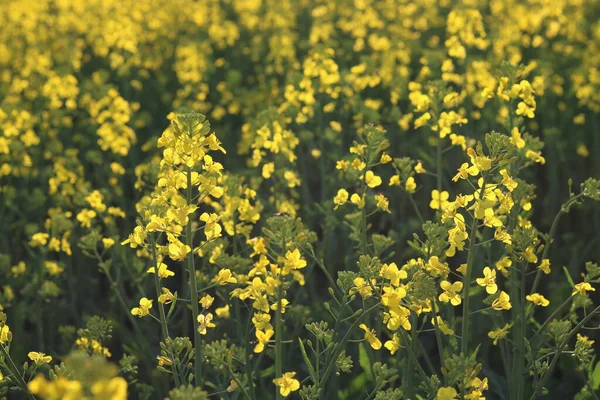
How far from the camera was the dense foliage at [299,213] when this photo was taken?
2.42m

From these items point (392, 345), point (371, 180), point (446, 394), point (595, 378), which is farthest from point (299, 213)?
point (446, 394)

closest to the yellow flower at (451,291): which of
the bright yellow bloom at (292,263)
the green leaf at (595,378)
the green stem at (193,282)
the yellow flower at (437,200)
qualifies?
the bright yellow bloom at (292,263)

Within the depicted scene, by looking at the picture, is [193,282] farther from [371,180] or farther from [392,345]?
[371,180]

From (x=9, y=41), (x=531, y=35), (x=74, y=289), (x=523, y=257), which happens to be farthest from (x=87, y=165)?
(x=531, y=35)

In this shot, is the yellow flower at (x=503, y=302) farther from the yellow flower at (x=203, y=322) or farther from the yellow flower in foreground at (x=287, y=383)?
the yellow flower at (x=203, y=322)

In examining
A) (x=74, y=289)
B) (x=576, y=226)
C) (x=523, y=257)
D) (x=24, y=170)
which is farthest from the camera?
(x=576, y=226)

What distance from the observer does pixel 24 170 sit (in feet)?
15.3

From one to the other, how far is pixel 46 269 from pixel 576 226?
336 centimetres

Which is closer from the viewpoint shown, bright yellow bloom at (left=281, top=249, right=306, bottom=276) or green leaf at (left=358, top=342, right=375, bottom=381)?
bright yellow bloom at (left=281, top=249, right=306, bottom=276)

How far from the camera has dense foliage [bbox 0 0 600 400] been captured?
2416 mm

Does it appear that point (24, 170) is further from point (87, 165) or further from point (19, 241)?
point (87, 165)

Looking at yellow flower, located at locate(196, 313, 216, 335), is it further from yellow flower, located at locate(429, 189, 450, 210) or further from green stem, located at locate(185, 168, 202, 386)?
yellow flower, located at locate(429, 189, 450, 210)

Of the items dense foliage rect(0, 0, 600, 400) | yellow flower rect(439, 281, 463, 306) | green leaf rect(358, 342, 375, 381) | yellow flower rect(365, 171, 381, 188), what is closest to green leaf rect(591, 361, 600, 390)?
dense foliage rect(0, 0, 600, 400)

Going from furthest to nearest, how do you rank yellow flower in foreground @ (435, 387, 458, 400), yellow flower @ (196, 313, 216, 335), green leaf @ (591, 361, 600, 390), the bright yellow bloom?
green leaf @ (591, 361, 600, 390), yellow flower @ (196, 313, 216, 335), the bright yellow bloom, yellow flower in foreground @ (435, 387, 458, 400)
